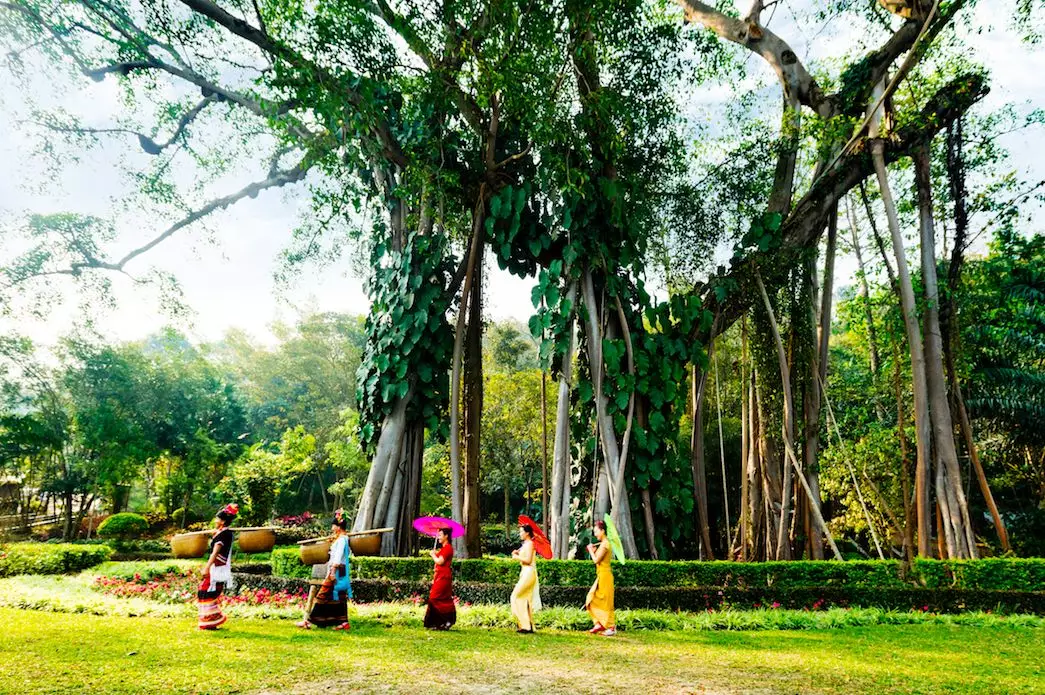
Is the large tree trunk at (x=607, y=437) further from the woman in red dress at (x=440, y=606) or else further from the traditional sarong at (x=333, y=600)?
the traditional sarong at (x=333, y=600)

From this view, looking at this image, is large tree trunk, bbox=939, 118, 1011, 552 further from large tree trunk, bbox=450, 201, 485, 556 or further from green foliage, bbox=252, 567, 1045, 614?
large tree trunk, bbox=450, 201, 485, 556

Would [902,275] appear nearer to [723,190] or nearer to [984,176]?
[984,176]

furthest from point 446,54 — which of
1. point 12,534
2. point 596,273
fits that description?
point 12,534

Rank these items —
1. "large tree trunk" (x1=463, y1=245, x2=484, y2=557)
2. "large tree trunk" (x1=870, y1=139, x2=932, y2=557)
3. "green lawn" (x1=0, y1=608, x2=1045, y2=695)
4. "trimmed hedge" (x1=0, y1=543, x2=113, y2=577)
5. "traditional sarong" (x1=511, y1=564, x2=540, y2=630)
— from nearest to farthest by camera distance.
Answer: "green lawn" (x1=0, y1=608, x2=1045, y2=695), "traditional sarong" (x1=511, y1=564, x2=540, y2=630), "large tree trunk" (x1=870, y1=139, x2=932, y2=557), "large tree trunk" (x1=463, y1=245, x2=484, y2=557), "trimmed hedge" (x1=0, y1=543, x2=113, y2=577)

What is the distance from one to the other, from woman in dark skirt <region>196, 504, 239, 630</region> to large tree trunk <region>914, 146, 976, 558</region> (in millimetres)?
7657

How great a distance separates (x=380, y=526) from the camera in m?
8.88

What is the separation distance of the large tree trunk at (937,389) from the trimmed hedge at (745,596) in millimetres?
828

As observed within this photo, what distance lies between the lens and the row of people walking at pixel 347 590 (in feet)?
18.2

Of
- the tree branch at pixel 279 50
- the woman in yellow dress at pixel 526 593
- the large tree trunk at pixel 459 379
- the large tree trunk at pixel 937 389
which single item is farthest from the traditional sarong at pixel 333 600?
the large tree trunk at pixel 937 389

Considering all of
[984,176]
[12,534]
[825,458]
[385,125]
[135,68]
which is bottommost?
[12,534]

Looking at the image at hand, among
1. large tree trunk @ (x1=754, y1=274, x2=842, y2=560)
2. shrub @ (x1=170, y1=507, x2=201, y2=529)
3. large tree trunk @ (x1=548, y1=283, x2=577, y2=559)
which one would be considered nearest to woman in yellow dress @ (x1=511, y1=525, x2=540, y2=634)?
large tree trunk @ (x1=548, y1=283, x2=577, y2=559)

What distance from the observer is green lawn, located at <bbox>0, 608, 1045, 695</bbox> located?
373 centimetres

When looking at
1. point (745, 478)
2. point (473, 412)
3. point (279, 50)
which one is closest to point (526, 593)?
point (473, 412)

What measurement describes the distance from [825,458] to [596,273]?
225 inches
